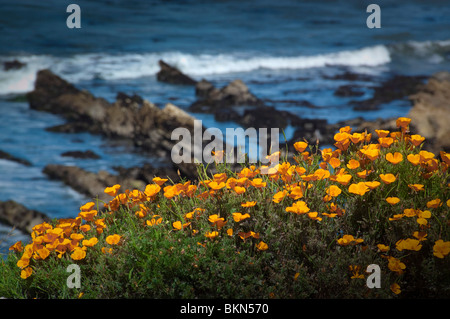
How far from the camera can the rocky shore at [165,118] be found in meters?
8.05

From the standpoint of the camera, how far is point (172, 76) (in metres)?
12.5

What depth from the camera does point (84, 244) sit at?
2625mm

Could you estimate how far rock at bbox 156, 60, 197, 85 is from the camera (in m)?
12.4

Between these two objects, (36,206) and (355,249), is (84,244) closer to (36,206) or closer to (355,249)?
(355,249)

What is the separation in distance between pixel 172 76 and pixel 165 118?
380cm

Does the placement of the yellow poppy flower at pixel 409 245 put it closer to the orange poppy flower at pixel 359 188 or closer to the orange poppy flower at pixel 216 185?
the orange poppy flower at pixel 359 188

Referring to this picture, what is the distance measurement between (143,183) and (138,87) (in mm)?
4655

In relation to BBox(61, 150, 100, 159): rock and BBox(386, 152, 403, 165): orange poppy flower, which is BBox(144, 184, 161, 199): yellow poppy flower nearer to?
BBox(386, 152, 403, 165): orange poppy flower

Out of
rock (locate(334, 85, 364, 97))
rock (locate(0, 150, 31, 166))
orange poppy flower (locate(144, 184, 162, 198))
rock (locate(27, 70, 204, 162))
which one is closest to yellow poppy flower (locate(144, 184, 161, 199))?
orange poppy flower (locate(144, 184, 162, 198))

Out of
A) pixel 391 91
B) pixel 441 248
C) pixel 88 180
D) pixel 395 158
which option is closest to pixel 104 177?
pixel 88 180

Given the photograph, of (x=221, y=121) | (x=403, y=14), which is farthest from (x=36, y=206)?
(x=403, y=14)

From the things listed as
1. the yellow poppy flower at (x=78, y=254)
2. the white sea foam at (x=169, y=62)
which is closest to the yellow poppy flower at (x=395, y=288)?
the yellow poppy flower at (x=78, y=254)

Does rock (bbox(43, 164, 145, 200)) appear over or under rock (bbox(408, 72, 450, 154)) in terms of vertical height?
under

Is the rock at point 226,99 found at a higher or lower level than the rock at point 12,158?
higher
